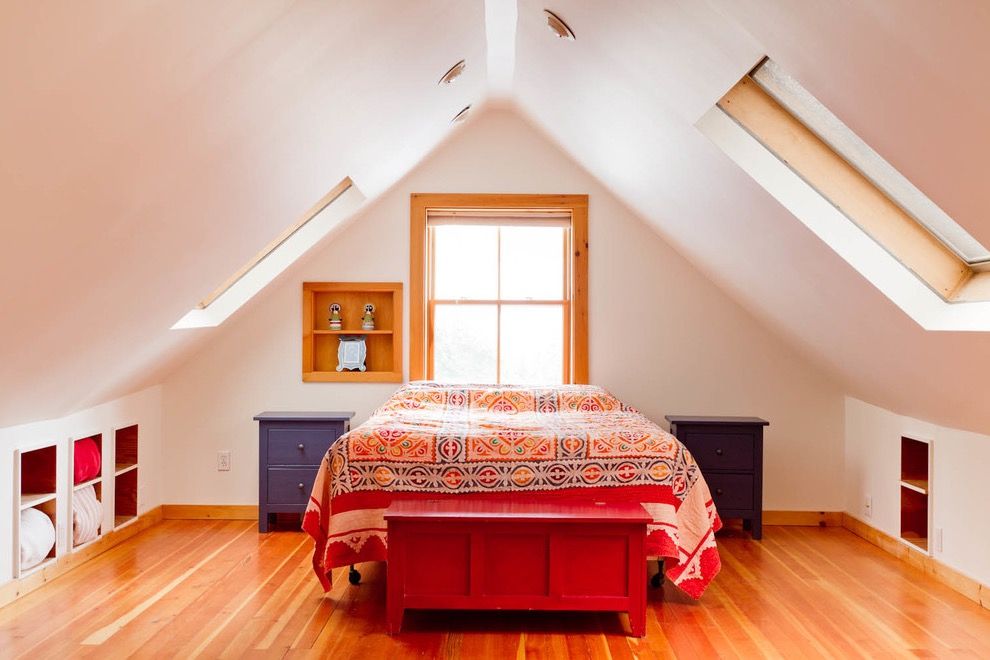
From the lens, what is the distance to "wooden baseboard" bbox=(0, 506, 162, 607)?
11.7 feet

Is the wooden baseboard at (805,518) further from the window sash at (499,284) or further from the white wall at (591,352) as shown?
the window sash at (499,284)

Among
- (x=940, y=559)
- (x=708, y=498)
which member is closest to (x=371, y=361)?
(x=708, y=498)

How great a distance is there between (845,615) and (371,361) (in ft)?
10.6

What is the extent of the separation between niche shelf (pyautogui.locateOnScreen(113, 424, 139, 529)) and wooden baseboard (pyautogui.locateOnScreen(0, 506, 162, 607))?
4.0 inches

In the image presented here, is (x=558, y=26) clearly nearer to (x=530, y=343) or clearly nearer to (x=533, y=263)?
(x=533, y=263)

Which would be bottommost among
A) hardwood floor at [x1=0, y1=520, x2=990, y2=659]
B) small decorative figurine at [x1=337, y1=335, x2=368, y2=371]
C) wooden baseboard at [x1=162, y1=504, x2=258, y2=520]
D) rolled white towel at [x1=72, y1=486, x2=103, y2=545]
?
hardwood floor at [x1=0, y1=520, x2=990, y2=659]

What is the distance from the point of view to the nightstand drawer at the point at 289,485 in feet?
15.8

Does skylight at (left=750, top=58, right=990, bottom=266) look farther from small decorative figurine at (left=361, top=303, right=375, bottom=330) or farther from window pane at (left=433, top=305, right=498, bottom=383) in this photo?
small decorative figurine at (left=361, top=303, right=375, bottom=330)

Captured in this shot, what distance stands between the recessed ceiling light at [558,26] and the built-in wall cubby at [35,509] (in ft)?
9.69

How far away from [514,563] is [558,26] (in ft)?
7.11

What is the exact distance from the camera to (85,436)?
13.7 feet

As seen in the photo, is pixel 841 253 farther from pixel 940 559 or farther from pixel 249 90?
pixel 249 90

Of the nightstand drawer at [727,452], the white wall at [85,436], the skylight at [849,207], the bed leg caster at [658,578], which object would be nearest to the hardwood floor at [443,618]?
the bed leg caster at [658,578]


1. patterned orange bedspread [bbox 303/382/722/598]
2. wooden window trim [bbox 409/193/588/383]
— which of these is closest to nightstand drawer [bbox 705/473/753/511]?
wooden window trim [bbox 409/193/588/383]
